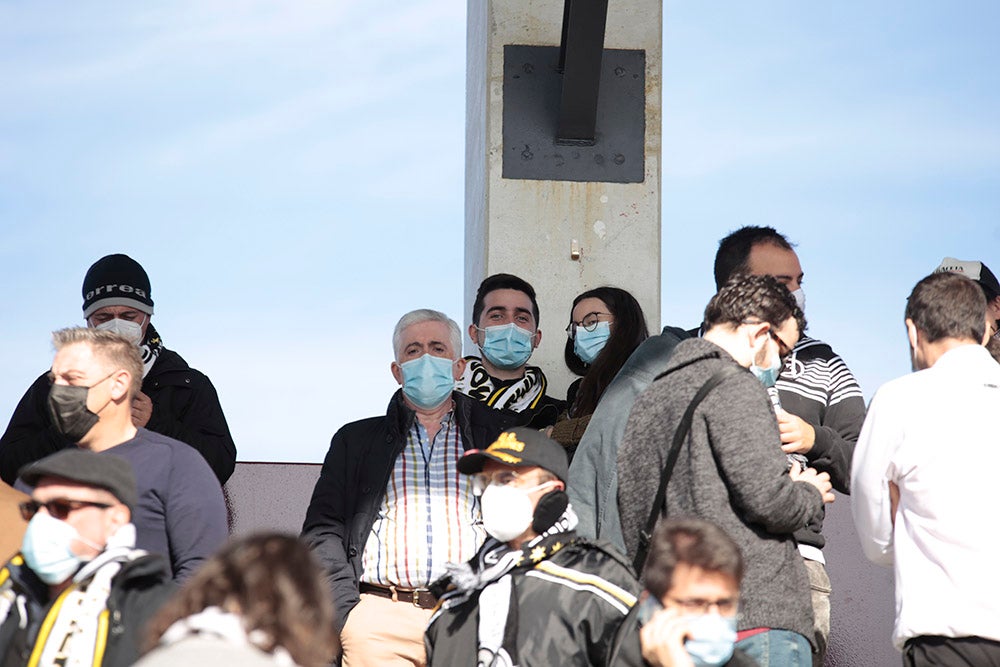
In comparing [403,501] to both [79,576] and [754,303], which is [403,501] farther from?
[79,576]

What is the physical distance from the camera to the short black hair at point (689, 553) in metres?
3.79

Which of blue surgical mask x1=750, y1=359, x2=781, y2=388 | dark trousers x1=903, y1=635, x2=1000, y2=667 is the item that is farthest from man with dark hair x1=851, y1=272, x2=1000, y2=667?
blue surgical mask x1=750, y1=359, x2=781, y2=388

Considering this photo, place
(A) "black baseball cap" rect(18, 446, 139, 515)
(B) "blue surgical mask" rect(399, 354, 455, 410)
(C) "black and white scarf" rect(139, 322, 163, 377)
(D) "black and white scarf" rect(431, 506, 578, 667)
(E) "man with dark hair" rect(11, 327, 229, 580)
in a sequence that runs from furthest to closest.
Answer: (C) "black and white scarf" rect(139, 322, 163, 377), (B) "blue surgical mask" rect(399, 354, 455, 410), (E) "man with dark hair" rect(11, 327, 229, 580), (D) "black and white scarf" rect(431, 506, 578, 667), (A) "black baseball cap" rect(18, 446, 139, 515)

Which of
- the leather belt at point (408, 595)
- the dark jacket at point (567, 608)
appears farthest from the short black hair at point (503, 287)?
the dark jacket at point (567, 608)

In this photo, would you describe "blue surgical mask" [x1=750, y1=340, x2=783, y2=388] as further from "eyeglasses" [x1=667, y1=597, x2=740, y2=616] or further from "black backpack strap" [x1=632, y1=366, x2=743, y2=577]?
"eyeglasses" [x1=667, y1=597, x2=740, y2=616]

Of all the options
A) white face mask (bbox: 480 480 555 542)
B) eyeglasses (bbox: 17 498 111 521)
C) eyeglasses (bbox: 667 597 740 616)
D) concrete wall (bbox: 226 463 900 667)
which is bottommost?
concrete wall (bbox: 226 463 900 667)

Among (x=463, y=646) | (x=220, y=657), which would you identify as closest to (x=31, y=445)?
(x=463, y=646)

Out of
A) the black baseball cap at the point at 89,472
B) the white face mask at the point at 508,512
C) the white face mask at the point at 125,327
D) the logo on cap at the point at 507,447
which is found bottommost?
the white face mask at the point at 508,512

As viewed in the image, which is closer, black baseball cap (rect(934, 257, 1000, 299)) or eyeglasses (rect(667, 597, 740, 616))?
eyeglasses (rect(667, 597, 740, 616))

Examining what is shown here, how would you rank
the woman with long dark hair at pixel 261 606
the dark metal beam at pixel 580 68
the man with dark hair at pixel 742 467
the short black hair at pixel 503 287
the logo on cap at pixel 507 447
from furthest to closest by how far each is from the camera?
the dark metal beam at pixel 580 68 < the short black hair at pixel 503 287 < the logo on cap at pixel 507 447 < the man with dark hair at pixel 742 467 < the woman with long dark hair at pixel 261 606

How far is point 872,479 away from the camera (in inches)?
169

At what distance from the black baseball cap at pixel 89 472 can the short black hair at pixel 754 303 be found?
1.79 meters

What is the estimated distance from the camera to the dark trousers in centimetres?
401

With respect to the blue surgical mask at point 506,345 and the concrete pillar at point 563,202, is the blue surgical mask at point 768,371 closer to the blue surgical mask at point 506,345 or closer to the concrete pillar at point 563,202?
the blue surgical mask at point 506,345
